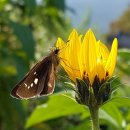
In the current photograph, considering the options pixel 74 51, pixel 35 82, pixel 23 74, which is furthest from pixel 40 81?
pixel 23 74

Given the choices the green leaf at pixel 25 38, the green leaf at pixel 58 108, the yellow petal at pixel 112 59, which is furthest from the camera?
A: the green leaf at pixel 25 38

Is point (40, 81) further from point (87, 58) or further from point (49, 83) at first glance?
point (87, 58)

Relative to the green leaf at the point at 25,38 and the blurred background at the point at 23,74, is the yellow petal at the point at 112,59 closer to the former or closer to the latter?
the blurred background at the point at 23,74

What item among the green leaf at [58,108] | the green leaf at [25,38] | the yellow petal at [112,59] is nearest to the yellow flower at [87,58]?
the yellow petal at [112,59]

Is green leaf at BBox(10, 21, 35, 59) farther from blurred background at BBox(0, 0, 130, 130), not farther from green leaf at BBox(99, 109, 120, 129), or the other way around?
green leaf at BBox(99, 109, 120, 129)

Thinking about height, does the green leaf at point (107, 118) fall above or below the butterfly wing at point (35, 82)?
below

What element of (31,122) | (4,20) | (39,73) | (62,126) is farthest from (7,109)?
(39,73)
